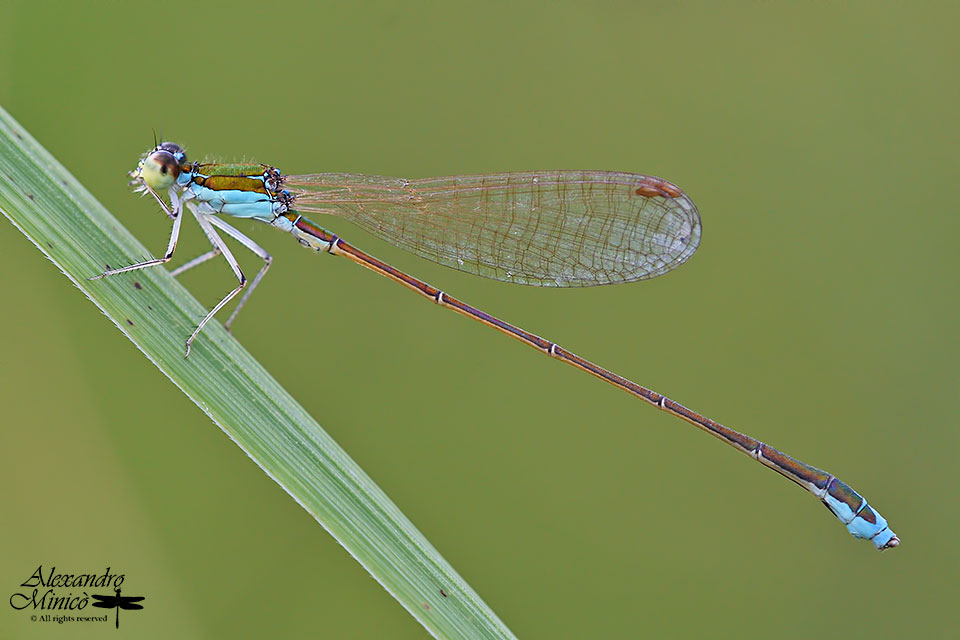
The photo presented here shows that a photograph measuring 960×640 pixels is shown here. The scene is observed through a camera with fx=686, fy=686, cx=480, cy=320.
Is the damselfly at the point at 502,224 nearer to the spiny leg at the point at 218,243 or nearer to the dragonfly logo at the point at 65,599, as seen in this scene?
the spiny leg at the point at 218,243

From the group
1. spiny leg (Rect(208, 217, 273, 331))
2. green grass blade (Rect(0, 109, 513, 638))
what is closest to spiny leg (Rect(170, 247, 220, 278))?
spiny leg (Rect(208, 217, 273, 331))

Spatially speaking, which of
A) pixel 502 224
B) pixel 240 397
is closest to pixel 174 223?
pixel 240 397

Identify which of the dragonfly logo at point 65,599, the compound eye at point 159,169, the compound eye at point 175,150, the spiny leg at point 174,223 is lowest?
the dragonfly logo at point 65,599

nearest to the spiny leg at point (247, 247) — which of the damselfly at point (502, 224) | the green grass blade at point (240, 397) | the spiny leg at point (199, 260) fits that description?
the damselfly at point (502, 224)

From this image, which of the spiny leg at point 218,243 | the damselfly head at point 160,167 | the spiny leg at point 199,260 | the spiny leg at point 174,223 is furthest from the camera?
the spiny leg at point 199,260

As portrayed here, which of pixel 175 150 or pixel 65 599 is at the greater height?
pixel 175 150

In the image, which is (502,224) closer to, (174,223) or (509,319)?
(509,319)
